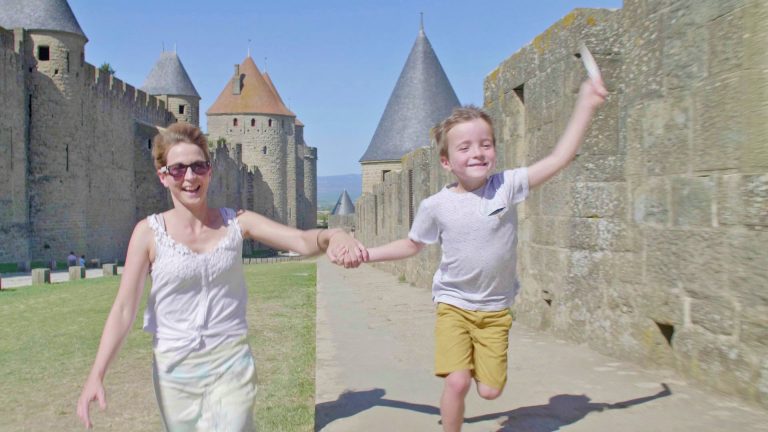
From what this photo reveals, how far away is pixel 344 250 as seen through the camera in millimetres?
2754

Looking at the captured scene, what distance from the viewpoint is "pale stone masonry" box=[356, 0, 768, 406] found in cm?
333

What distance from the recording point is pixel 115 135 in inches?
1377

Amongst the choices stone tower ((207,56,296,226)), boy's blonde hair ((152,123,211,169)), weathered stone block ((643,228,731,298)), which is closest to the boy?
boy's blonde hair ((152,123,211,169))

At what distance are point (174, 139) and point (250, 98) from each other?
197 ft

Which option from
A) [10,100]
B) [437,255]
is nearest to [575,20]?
[437,255]

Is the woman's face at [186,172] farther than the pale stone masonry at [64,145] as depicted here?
No

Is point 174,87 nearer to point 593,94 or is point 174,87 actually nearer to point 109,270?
point 109,270

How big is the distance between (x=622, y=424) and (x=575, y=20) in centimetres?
274

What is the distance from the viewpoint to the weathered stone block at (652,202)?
3.97 m

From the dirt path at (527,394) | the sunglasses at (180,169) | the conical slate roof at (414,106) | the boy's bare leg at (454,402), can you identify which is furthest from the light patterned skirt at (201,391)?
the conical slate roof at (414,106)

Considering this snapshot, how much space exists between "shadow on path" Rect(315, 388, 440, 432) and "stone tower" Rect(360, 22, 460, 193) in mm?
30660

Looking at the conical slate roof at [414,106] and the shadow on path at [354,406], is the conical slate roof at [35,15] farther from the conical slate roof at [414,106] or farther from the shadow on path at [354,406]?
the shadow on path at [354,406]

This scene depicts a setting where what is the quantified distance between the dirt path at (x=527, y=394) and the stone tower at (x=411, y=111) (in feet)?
96.6

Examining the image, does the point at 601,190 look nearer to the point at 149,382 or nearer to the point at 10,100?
the point at 149,382
